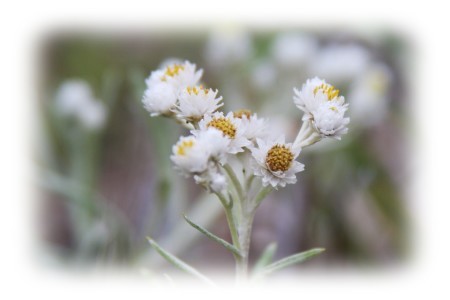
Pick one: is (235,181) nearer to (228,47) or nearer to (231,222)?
(231,222)

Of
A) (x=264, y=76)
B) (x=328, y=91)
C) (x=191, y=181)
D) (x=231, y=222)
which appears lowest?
(x=231, y=222)

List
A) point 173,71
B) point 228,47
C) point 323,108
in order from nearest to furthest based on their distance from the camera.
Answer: point 323,108
point 173,71
point 228,47

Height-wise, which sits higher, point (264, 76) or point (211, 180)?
point (264, 76)

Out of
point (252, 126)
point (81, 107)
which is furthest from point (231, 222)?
point (81, 107)

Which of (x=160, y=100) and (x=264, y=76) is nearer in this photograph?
(x=160, y=100)

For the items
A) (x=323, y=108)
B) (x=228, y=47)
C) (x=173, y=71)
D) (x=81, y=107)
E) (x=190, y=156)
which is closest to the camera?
(x=190, y=156)

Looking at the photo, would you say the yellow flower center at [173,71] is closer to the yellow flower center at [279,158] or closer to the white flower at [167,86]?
the white flower at [167,86]
